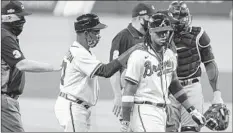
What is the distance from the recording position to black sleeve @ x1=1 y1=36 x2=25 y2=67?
6582mm

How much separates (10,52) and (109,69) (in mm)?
831

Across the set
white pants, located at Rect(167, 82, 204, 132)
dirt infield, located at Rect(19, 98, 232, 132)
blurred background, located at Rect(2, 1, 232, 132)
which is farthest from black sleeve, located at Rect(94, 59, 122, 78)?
blurred background, located at Rect(2, 1, 232, 132)

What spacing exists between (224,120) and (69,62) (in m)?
1.84

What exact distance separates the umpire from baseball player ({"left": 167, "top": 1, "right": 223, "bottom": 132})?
1786 millimetres

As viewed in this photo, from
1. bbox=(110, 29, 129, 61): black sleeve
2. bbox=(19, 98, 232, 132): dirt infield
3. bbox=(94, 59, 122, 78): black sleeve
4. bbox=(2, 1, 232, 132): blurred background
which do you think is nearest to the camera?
bbox=(94, 59, 122, 78): black sleeve

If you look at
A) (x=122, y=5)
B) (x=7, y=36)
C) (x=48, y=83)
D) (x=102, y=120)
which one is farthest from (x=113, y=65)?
(x=122, y=5)

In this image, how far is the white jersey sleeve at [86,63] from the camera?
6.71 meters

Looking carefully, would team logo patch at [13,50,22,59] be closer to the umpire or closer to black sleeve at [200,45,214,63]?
the umpire

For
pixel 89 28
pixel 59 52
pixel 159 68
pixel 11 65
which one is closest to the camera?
pixel 159 68

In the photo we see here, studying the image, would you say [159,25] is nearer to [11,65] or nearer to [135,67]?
[135,67]

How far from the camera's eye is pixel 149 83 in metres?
6.36

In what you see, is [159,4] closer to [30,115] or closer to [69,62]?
[30,115]

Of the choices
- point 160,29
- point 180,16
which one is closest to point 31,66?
point 160,29

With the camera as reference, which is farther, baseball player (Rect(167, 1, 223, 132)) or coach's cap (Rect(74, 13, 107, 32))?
baseball player (Rect(167, 1, 223, 132))
